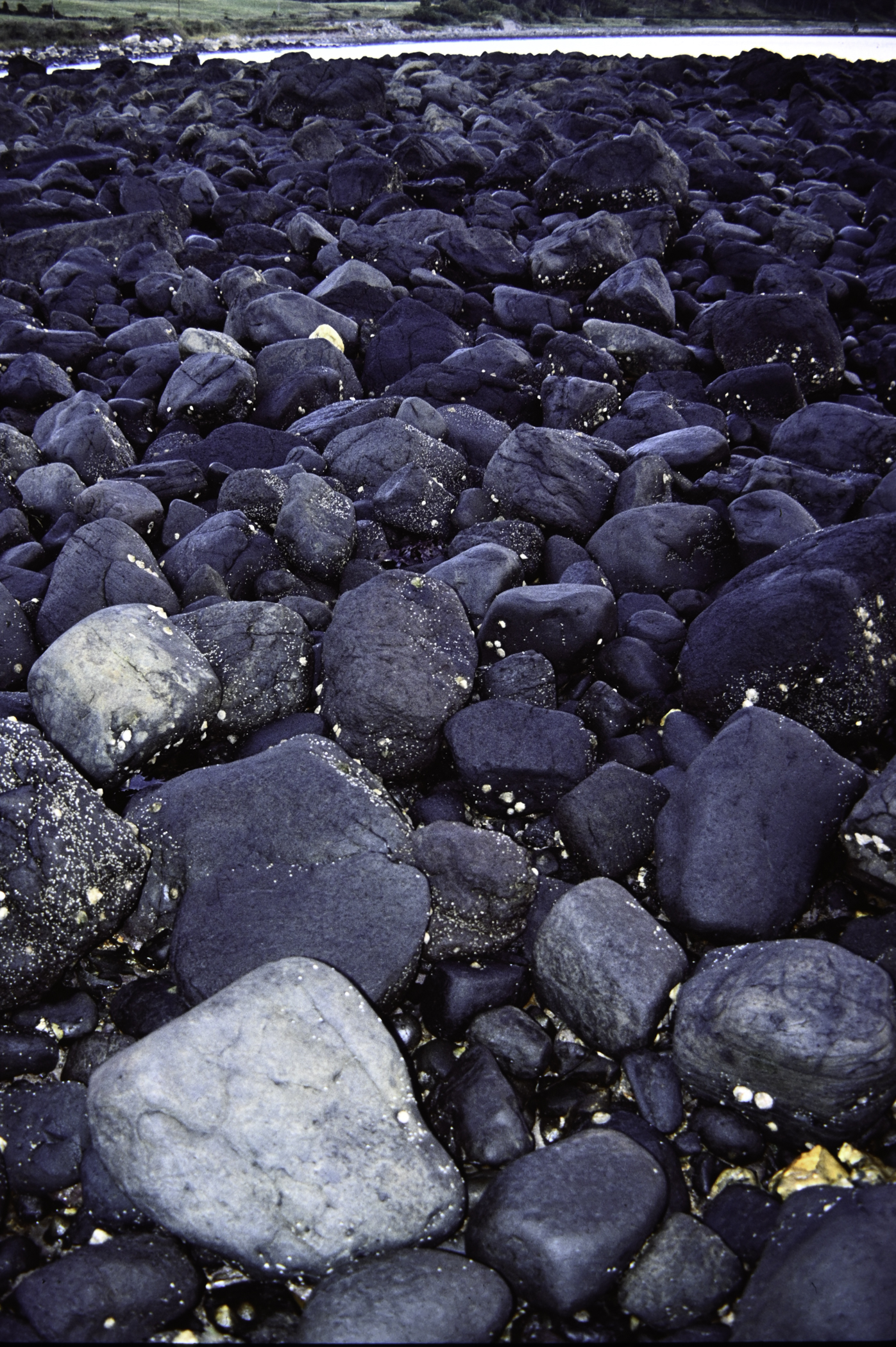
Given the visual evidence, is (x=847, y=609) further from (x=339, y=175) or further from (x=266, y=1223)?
(x=339, y=175)

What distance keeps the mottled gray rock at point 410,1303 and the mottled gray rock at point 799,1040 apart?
75 cm

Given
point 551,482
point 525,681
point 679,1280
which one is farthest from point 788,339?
point 679,1280

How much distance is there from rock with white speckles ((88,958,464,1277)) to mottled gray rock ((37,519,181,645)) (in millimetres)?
2028

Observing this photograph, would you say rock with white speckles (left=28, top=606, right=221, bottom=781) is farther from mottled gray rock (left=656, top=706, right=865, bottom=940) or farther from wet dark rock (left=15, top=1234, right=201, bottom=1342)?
mottled gray rock (left=656, top=706, right=865, bottom=940)

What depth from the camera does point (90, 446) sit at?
516cm

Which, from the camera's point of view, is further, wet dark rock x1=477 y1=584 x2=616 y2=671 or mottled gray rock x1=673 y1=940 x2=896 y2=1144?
wet dark rock x1=477 y1=584 x2=616 y2=671

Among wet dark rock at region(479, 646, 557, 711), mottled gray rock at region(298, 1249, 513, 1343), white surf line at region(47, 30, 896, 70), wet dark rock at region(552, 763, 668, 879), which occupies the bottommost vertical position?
mottled gray rock at region(298, 1249, 513, 1343)

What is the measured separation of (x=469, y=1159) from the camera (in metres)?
2.37

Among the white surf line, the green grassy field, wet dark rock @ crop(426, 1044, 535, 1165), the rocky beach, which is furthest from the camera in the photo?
the green grassy field

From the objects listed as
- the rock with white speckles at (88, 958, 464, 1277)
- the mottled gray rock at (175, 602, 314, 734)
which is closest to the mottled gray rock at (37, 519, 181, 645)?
the mottled gray rock at (175, 602, 314, 734)

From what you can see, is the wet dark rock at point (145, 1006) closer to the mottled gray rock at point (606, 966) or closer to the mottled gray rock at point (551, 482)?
the mottled gray rock at point (606, 966)

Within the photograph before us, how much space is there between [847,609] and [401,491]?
2.16 meters

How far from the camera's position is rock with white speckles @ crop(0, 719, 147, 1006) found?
2635 mm

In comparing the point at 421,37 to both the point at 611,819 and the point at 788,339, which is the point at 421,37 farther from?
the point at 611,819
